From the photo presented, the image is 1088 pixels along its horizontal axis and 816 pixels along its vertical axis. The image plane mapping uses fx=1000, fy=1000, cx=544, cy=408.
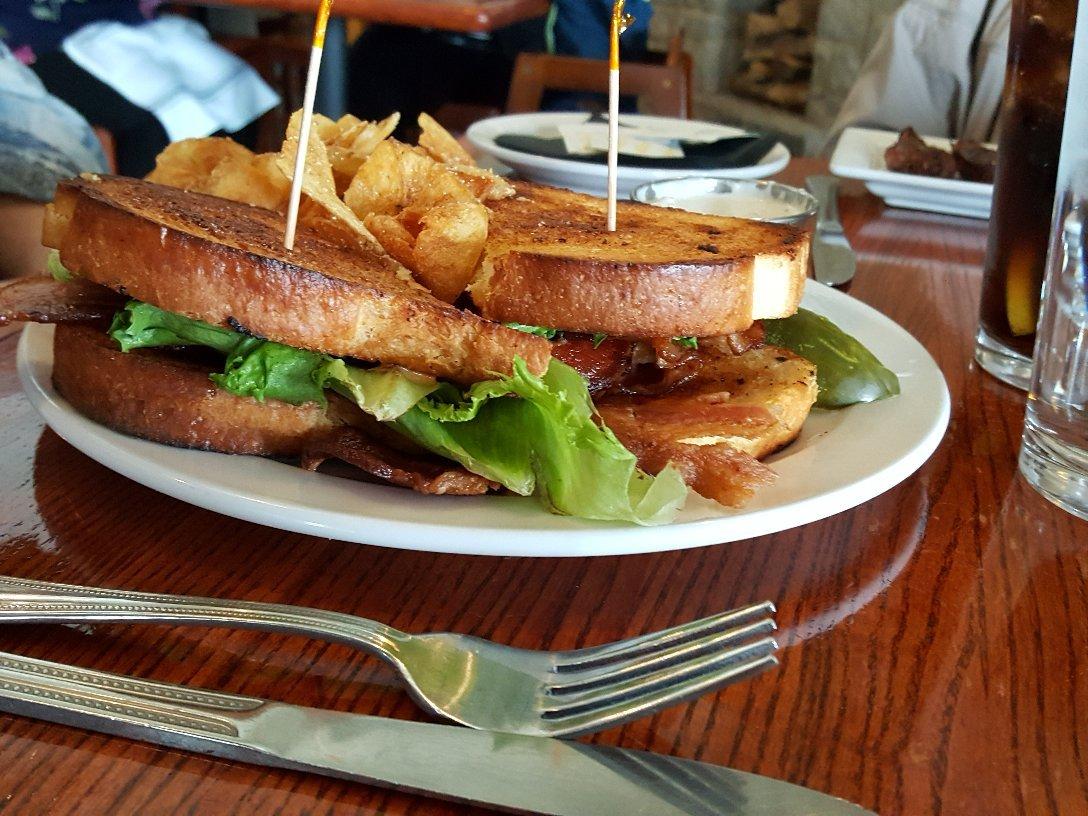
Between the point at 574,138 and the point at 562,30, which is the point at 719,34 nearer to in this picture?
the point at 562,30

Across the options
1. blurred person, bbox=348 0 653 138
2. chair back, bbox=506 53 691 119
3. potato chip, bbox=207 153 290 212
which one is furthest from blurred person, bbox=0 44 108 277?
blurred person, bbox=348 0 653 138

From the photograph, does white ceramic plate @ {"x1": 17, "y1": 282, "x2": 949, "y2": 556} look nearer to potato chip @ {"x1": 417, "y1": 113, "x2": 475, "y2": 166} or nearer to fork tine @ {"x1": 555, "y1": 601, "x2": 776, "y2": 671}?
fork tine @ {"x1": 555, "y1": 601, "x2": 776, "y2": 671}

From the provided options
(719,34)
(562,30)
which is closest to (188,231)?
(562,30)

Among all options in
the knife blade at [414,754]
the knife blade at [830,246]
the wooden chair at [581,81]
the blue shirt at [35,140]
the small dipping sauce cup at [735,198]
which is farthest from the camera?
the wooden chair at [581,81]

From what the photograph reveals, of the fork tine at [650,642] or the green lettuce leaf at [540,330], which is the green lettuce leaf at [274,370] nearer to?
the green lettuce leaf at [540,330]

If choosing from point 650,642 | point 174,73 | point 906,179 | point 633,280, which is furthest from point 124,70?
point 650,642

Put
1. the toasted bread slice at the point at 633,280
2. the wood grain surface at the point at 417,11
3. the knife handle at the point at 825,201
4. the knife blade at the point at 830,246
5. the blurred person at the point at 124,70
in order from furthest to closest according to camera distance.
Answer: the blurred person at the point at 124,70 → the wood grain surface at the point at 417,11 → the knife handle at the point at 825,201 → the knife blade at the point at 830,246 → the toasted bread slice at the point at 633,280

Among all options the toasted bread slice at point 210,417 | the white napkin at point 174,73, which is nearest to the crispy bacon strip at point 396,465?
the toasted bread slice at point 210,417
